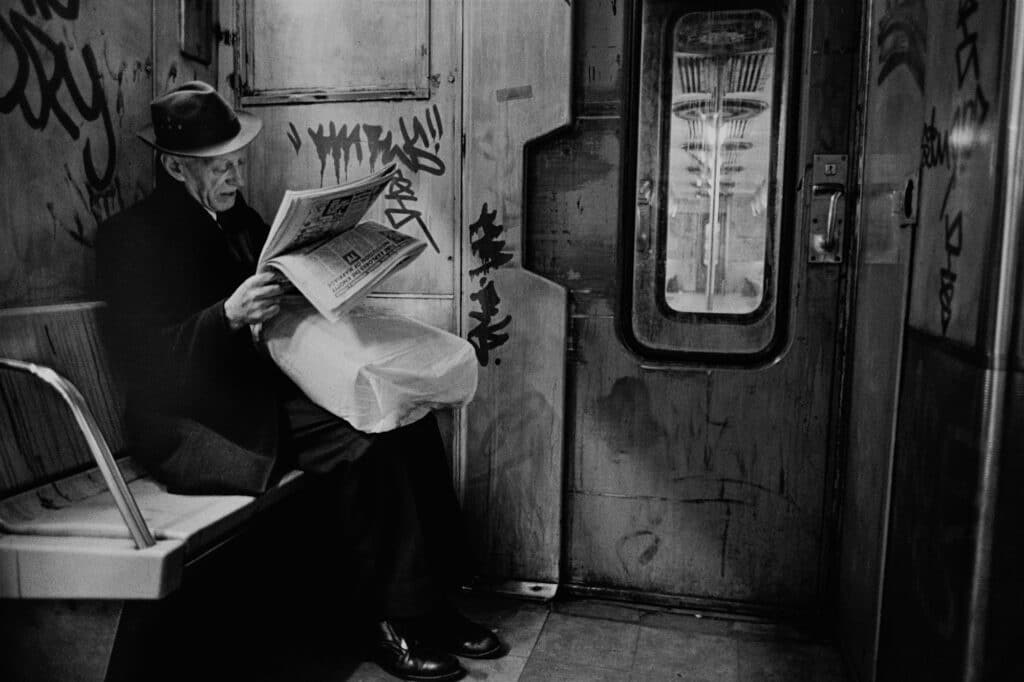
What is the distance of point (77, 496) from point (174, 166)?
1.06m

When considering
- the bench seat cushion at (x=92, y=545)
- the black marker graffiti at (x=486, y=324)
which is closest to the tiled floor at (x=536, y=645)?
the bench seat cushion at (x=92, y=545)

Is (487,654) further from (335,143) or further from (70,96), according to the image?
(70,96)

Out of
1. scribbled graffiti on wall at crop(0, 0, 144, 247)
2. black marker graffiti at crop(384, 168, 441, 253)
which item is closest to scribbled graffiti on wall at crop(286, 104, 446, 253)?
black marker graffiti at crop(384, 168, 441, 253)

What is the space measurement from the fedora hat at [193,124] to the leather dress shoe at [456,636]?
1640 millimetres

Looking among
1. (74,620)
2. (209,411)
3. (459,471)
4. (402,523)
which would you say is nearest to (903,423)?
(402,523)

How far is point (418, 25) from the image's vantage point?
3.02 metres

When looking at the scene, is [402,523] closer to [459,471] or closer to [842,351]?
[459,471]

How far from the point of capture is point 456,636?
104 inches

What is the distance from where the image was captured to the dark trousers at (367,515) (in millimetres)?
2391

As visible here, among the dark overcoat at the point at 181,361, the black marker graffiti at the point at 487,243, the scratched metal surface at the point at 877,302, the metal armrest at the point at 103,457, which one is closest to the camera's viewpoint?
the metal armrest at the point at 103,457

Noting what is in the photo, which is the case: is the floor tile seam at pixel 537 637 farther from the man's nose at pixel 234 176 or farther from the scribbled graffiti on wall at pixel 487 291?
the man's nose at pixel 234 176

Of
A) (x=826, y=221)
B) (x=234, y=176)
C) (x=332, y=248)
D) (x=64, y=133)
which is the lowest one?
(x=332, y=248)

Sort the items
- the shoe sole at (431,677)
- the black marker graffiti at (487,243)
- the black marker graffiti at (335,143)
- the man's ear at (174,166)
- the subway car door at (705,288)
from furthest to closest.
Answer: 1. the black marker graffiti at (335,143)
2. the black marker graffiti at (487,243)
3. the subway car door at (705,288)
4. the man's ear at (174,166)
5. the shoe sole at (431,677)

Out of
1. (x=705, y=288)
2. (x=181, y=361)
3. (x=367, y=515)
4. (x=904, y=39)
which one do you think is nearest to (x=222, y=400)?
(x=181, y=361)
